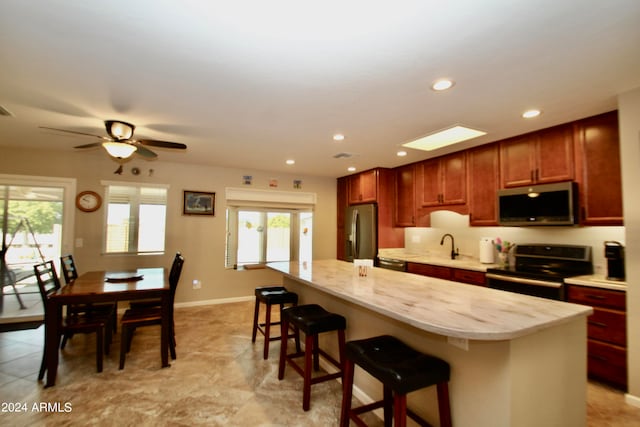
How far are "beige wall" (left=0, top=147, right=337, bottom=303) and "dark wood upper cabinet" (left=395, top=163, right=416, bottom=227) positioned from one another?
1.60m

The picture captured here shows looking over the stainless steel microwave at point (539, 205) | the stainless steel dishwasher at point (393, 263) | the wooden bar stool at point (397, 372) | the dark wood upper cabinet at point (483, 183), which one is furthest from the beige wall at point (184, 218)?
the wooden bar stool at point (397, 372)

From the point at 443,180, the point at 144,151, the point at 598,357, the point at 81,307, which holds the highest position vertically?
the point at 144,151

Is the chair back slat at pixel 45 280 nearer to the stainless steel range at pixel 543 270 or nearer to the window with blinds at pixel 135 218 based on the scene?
the window with blinds at pixel 135 218

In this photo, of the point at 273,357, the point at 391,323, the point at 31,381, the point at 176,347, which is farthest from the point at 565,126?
the point at 31,381

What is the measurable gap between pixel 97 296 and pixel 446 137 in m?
3.61

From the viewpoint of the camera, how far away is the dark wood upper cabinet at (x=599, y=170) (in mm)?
2639

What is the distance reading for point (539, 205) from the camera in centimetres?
312

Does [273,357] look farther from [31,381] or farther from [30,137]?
[30,137]

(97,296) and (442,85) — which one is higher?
(442,85)

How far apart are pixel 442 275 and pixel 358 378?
1957 millimetres

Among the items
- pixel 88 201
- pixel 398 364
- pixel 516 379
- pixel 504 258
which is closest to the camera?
pixel 516 379

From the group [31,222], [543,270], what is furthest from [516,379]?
[31,222]

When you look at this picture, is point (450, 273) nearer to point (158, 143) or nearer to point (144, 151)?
point (158, 143)

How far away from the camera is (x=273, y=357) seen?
3096 millimetres
